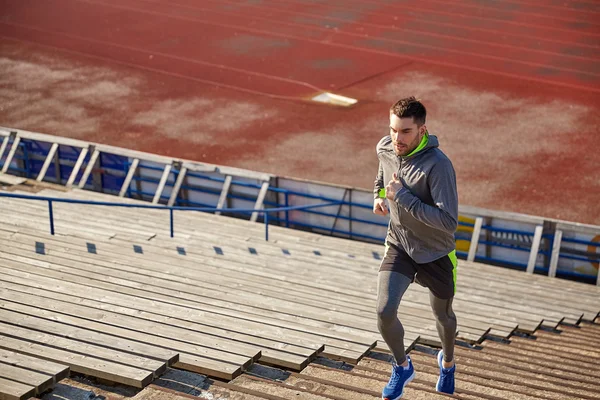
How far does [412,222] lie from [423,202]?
22 cm

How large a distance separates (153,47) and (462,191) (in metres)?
13.3

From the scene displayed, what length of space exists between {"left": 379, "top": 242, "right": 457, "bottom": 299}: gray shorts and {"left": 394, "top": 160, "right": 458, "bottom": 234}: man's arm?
1.34ft

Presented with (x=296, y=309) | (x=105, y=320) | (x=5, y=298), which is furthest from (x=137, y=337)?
(x=296, y=309)

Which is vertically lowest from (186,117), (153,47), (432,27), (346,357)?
(346,357)

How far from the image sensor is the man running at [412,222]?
583 centimetres

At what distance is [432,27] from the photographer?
95.7 ft

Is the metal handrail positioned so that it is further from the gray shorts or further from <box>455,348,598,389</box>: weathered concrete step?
the gray shorts

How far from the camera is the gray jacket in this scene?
5.82 meters

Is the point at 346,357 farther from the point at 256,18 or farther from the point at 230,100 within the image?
the point at 256,18

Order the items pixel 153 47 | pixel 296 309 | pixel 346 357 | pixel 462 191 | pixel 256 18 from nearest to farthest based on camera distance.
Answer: pixel 346 357 → pixel 296 309 → pixel 462 191 → pixel 153 47 → pixel 256 18

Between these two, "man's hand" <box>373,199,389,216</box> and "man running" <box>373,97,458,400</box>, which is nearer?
"man running" <box>373,97,458,400</box>

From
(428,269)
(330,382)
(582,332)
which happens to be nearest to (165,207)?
(582,332)

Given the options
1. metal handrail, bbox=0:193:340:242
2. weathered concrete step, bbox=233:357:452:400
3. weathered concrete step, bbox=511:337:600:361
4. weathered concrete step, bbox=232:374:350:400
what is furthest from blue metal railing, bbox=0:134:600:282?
weathered concrete step, bbox=232:374:350:400

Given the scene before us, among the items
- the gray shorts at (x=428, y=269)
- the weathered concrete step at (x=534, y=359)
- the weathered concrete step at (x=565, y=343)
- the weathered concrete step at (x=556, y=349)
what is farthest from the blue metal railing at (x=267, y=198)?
the gray shorts at (x=428, y=269)
